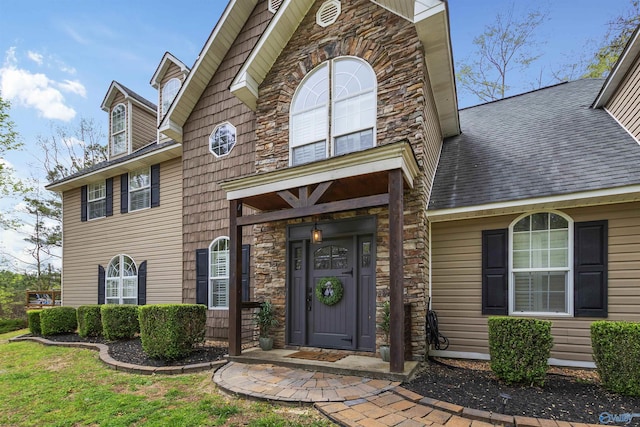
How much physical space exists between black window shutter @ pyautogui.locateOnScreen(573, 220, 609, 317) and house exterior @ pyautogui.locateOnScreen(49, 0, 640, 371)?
0.02 metres

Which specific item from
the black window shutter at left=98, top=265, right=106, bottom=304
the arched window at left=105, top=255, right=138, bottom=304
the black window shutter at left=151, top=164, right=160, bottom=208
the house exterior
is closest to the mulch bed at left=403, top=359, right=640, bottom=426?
the house exterior

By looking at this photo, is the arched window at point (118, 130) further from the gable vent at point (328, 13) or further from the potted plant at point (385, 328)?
the potted plant at point (385, 328)

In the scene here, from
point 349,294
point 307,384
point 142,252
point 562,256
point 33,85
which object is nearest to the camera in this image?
point 307,384

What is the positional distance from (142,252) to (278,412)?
7602 millimetres

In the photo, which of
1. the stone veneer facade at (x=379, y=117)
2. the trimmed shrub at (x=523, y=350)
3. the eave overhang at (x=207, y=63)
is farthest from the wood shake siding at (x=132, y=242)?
the trimmed shrub at (x=523, y=350)

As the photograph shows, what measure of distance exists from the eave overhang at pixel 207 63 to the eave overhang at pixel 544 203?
6.23 m

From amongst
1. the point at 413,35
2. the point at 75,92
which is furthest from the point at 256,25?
the point at 75,92

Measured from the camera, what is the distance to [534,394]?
3703 millimetres

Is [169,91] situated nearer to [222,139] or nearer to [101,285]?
[222,139]

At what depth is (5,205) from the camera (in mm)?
16297

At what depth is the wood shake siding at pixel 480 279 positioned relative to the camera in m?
4.75

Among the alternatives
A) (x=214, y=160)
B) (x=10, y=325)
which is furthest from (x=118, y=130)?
(x=10, y=325)

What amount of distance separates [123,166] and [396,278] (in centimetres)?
884

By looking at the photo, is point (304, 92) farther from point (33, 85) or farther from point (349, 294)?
point (33, 85)
